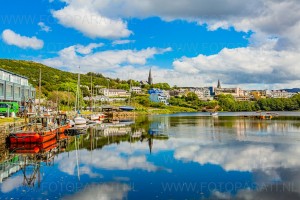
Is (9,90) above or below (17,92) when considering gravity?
above

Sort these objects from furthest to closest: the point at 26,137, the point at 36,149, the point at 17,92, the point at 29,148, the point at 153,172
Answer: the point at 17,92
the point at 26,137
the point at 29,148
the point at 36,149
the point at 153,172

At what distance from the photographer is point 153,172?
24859mm

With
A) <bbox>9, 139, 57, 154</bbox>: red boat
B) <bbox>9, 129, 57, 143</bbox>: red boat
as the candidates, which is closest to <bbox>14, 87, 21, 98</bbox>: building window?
<bbox>9, 129, 57, 143</bbox>: red boat

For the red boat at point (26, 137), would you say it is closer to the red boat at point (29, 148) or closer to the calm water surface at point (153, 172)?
the red boat at point (29, 148)

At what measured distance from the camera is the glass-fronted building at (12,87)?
77.2 metres

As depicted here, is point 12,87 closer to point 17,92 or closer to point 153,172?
point 17,92

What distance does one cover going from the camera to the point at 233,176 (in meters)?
23.5

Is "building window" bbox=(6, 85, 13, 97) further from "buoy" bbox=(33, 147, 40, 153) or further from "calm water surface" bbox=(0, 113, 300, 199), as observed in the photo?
"buoy" bbox=(33, 147, 40, 153)

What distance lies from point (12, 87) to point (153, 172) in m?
70.9

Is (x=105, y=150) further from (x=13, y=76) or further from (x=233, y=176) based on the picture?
(x=13, y=76)

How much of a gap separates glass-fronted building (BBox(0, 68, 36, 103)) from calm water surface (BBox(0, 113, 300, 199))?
4654 centimetres

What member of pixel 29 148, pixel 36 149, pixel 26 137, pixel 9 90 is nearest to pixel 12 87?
pixel 9 90

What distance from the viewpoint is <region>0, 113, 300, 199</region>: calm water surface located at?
766 inches

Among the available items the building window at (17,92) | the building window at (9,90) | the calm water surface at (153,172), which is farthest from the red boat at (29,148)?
the building window at (17,92)
